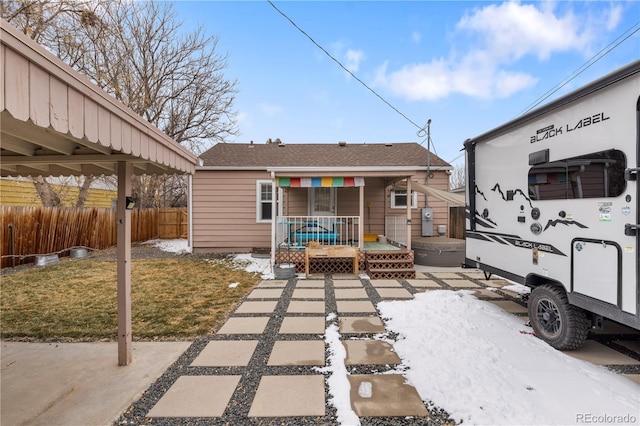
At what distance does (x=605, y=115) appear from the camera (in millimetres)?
2945

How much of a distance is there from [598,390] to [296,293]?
14.6ft

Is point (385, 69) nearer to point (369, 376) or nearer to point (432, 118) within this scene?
point (432, 118)

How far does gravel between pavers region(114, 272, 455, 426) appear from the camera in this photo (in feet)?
7.50

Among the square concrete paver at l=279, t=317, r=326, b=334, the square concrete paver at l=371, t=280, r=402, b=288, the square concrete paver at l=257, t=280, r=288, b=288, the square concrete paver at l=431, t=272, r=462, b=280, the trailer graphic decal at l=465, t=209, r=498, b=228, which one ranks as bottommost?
the square concrete paver at l=279, t=317, r=326, b=334

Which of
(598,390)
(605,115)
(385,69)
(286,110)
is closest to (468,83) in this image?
(385,69)

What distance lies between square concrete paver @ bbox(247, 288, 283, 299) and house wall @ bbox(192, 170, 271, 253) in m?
4.72

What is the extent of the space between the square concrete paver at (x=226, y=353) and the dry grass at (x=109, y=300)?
514 mm

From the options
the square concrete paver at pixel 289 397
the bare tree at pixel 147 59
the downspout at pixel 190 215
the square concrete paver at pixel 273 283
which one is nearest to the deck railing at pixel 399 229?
the square concrete paver at pixel 273 283

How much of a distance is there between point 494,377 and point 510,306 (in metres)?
2.80

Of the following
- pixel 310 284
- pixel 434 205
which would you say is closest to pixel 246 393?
pixel 310 284

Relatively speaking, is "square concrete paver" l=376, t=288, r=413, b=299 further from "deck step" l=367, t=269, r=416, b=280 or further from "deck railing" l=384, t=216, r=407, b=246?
"deck railing" l=384, t=216, r=407, b=246

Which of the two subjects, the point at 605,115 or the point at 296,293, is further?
the point at 296,293

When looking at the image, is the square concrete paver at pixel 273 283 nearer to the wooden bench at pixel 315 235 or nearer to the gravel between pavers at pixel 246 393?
the wooden bench at pixel 315 235

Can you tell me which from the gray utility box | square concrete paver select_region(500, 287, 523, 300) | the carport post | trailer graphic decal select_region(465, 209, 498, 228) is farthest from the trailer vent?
the gray utility box
